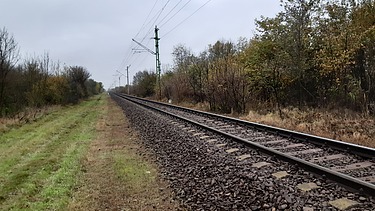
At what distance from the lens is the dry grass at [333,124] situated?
31.3 feet

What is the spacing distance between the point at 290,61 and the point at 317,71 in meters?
1.58

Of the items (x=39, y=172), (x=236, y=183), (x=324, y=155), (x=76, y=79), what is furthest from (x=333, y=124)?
(x=76, y=79)

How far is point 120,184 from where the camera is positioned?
679 cm

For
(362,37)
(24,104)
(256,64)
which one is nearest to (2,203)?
(362,37)

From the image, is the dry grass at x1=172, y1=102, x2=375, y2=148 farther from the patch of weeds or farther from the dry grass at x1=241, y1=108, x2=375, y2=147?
the patch of weeds

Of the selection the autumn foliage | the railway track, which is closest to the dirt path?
the railway track

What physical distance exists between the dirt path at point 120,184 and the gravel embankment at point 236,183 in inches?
12.7

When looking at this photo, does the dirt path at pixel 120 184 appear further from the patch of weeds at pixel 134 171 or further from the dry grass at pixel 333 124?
the dry grass at pixel 333 124

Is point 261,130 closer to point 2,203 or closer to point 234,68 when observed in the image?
point 2,203

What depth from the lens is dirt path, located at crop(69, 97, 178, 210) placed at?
5.59 m

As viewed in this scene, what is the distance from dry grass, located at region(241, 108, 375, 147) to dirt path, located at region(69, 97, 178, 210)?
18.3 ft

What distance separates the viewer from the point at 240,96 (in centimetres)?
2033

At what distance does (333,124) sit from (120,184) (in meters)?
8.35

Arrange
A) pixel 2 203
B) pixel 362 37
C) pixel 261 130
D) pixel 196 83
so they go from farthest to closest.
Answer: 1. pixel 196 83
2. pixel 362 37
3. pixel 261 130
4. pixel 2 203
